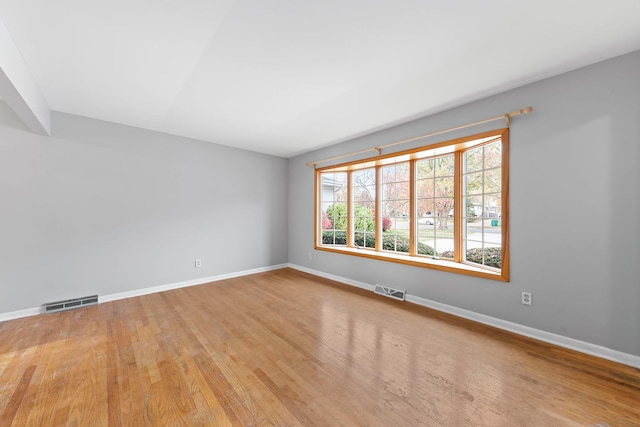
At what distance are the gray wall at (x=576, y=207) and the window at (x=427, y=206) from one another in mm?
182

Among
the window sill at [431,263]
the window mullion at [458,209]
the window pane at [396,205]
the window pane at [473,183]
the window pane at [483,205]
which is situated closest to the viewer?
the window sill at [431,263]

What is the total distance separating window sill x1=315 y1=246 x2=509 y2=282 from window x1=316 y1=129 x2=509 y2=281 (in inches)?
0.4

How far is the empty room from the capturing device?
1.54 m

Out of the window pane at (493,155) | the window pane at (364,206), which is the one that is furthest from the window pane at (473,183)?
the window pane at (364,206)

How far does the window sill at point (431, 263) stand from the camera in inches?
102

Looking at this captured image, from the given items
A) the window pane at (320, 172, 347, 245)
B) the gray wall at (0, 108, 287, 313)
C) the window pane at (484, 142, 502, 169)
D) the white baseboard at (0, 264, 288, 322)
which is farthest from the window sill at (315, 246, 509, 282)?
the gray wall at (0, 108, 287, 313)

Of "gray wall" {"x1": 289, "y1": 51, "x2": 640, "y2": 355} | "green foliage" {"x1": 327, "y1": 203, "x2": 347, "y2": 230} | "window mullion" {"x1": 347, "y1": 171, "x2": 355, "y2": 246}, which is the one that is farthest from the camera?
"green foliage" {"x1": 327, "y1": 203, "x2": 347, "y2": 230}

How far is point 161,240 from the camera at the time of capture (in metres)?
3.74

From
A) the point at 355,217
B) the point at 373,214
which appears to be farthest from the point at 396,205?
the point at 355,217

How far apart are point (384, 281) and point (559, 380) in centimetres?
201

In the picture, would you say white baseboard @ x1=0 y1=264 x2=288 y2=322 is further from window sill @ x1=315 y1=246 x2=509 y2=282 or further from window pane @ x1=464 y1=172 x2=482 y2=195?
window pane @ x1=464 y1=172 x2=482 y2=195

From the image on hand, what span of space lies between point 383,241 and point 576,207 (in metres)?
2.27

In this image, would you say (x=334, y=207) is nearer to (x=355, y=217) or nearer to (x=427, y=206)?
(x=355, y=217)

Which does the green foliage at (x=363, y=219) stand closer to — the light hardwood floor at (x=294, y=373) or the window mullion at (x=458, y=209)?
the window mullion at (x=458, y=209)
